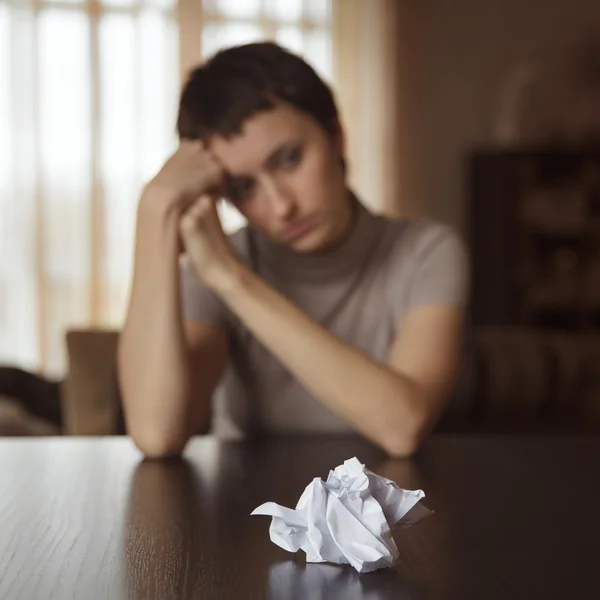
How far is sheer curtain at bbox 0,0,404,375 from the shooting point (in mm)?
4207

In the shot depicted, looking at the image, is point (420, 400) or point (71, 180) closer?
point (420, 400)

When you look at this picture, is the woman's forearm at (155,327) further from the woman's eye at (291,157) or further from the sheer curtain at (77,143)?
the sheer curtain at (77,143)

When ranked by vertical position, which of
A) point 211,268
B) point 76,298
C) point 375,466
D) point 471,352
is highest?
point 211,268

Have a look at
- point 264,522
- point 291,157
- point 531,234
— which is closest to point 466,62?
point 531,234

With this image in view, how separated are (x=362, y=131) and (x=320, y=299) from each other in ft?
11.2

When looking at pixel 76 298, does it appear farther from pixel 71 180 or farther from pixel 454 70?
pixel 454 70

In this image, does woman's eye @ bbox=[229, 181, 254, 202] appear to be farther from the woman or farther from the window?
the window

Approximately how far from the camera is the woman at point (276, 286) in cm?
115

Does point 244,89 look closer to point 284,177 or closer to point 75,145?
point 284,177

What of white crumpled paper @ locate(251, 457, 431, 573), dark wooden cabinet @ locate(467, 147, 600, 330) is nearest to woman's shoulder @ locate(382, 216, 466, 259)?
white crumpled paper @ locate(251, 457, 431, 573)

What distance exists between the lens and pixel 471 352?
199 cm

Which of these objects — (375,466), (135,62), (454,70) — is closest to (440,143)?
(454,70)

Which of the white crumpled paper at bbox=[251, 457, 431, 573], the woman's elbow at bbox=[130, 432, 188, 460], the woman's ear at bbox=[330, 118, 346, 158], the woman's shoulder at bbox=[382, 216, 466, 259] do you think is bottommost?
the woman's elbow at bbox=[130, 432, 188, 460]

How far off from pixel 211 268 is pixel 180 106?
11.1 inches
